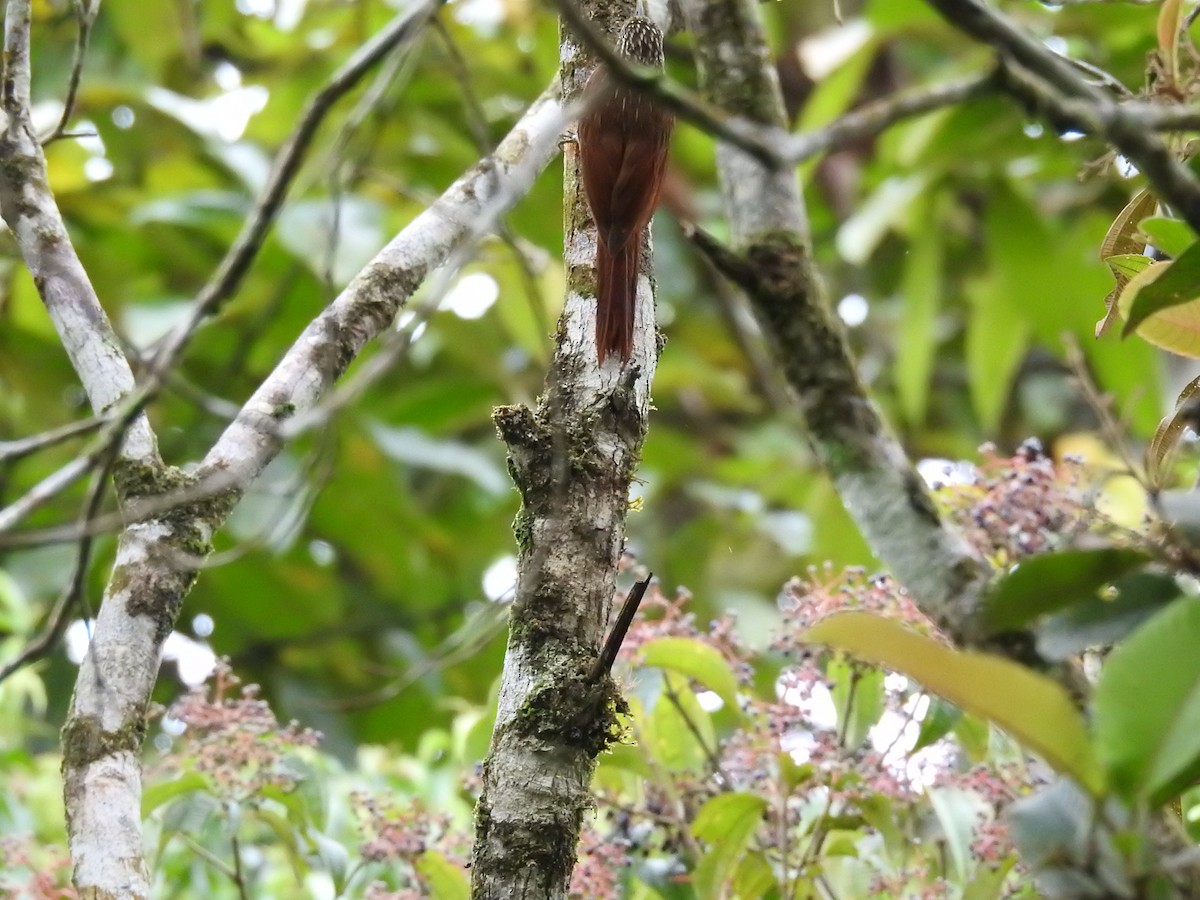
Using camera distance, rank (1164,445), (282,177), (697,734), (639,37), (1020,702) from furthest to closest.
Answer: (639,37) → (697,734) → (1164,445) → (282,177) → (1020,702)

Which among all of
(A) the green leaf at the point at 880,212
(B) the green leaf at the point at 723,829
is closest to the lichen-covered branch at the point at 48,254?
(B) the green leaf at the point at 723,829

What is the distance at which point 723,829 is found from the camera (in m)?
1.45

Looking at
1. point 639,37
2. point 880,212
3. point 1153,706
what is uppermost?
point 880,212

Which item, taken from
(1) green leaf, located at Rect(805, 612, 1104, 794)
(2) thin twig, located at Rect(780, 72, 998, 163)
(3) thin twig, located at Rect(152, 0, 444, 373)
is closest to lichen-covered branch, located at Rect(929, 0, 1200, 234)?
(2) thin twig, located at Rect(780, 72, 998, 163)

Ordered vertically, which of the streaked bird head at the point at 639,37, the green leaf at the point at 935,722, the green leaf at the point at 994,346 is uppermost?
the green leaf at the point at 994,346

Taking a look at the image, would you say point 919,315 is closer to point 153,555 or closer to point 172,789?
point 172,789

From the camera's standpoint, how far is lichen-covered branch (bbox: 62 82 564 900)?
117cm

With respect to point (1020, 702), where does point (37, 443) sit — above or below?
above

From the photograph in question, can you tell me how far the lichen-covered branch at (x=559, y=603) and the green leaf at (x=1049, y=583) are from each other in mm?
475

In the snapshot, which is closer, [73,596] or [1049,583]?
[1049,583]

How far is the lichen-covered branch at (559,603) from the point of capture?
115 cm

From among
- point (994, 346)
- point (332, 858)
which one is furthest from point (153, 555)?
point (994, 346)

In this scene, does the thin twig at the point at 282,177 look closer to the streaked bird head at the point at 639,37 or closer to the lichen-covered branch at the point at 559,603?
the lichen-covered branch at the point at 559,603

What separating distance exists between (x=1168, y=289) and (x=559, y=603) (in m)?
0.58
